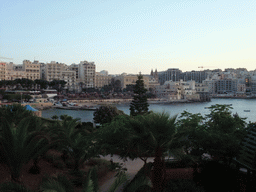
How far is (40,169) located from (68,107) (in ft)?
137

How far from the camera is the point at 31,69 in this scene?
226ft

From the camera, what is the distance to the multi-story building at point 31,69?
6799 centimetres

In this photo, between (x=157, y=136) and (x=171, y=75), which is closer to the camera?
(x=157, y=136)

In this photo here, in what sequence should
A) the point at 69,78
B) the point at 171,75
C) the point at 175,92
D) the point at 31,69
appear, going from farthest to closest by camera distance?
the point at 171,75 → the point at 175,92 → the point at 69,78 → the point at 31,69

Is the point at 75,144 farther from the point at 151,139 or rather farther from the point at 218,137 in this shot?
the point at 218,137

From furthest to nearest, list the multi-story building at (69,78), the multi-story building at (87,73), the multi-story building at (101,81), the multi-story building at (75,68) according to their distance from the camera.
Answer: the multi-story building at (101,81) < the multi-story building at (75,68) < the multi-story building at (87,73) < the multi-story building at (69,78)

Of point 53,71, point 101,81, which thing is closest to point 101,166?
point 53,71

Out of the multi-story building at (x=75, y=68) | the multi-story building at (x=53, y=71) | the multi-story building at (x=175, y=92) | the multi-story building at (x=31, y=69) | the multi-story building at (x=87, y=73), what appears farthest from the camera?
the multi-story building at (x=175, y=92)

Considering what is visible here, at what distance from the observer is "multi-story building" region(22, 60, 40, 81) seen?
67994 millimetres

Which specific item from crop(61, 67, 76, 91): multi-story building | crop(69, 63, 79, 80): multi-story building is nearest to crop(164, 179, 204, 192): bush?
crop(61, 67, 76, 91): multi-story building

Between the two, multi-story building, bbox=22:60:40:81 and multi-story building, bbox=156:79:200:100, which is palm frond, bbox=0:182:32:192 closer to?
multi-story building, bbox=22:60:40:81

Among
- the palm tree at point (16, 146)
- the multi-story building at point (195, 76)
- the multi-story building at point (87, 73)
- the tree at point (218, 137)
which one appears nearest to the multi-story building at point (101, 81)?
the multi-story building at point (87, 73)

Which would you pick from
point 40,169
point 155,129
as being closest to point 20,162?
point 40,169

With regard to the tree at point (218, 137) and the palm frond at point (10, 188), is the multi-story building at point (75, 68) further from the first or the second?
the palm frond at point (10, 188)
